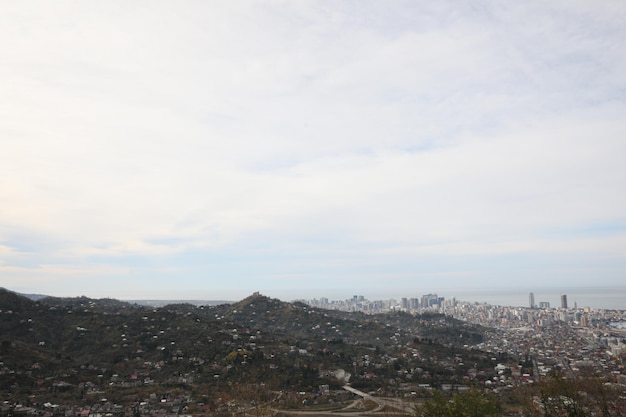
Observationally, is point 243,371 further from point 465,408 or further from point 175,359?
point 465,408

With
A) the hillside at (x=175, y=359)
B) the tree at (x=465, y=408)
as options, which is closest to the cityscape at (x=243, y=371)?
the hillside at (x=175, y=359)

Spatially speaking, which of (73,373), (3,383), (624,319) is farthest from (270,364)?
(624,319)

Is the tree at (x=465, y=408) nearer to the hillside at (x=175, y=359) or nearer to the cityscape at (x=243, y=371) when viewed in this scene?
the cityscape at (x=243, y=371)

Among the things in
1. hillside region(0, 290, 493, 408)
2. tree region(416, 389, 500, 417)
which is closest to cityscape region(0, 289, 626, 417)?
hillside region(0, 290, 493, 408)

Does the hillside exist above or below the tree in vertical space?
below

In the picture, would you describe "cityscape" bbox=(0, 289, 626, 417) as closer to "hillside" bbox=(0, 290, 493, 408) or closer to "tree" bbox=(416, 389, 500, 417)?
"hillside" bbox=(0, 290, 493, 408)

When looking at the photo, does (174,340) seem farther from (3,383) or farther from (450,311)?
(450,311)

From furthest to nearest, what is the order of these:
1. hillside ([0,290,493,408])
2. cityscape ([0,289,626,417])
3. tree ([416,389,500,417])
→ hillside ([0,290,493,408]), cityscape ([0,289,626,417]), tree ([416,389,500,417])

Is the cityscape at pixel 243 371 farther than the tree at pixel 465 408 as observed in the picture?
Yes

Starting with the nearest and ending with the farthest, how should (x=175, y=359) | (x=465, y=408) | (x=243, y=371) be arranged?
1. (x=465, y=408)
2. (x=243, y=371)
3. (x=175, y=359)

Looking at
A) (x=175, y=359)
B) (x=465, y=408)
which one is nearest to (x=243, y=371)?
(x=175, y=359)

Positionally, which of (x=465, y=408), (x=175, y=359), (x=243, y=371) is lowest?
(x=243, y=371)
